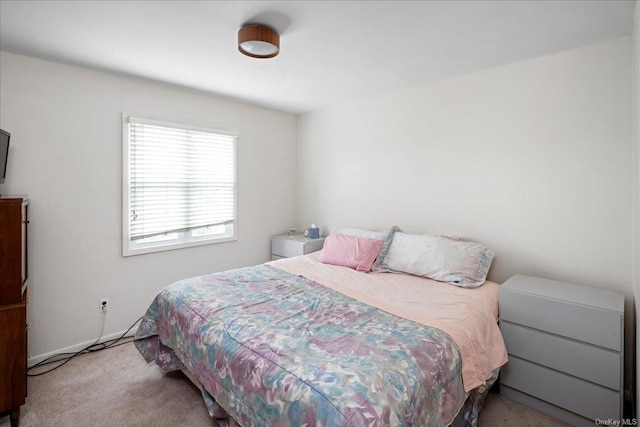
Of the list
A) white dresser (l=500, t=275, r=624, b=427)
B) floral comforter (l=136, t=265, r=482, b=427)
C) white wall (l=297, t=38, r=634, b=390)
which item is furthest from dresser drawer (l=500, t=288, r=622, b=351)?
floral comforter (l=136, t=265, r=482, b=427)

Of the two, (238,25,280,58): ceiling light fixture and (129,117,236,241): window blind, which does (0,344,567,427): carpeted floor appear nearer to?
(129,117,236,241): window blind

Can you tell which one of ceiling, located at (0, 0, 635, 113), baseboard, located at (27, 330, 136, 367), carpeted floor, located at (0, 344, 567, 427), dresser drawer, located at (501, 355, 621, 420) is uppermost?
ceiling, located at (0, 0, 635, 113)

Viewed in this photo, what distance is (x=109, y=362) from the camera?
2.61m

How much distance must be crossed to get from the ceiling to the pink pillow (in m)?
1.55

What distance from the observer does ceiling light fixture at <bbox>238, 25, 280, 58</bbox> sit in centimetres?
197

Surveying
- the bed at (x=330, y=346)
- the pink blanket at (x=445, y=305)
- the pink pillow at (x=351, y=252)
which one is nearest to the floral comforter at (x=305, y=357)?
the bed at (x=330, y=346)

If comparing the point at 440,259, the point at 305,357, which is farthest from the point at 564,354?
the point at 305,357

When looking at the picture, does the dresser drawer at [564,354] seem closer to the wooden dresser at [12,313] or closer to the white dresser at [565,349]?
the white dresser at [565,349]

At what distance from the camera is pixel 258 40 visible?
6.49ft

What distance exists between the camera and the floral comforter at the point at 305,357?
1.22m

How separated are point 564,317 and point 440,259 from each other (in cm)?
89

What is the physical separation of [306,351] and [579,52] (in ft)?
9.06

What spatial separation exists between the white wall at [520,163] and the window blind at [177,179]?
1591 mm

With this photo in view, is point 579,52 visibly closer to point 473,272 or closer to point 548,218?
point 548,218
